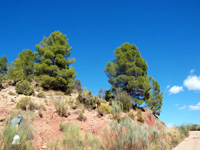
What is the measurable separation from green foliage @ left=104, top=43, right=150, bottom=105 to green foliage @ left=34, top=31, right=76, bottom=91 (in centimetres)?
576

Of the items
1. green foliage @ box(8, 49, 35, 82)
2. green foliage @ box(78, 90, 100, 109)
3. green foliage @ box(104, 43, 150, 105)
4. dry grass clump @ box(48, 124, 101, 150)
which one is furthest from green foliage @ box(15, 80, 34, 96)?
green foliage @ box(104, 43, 150, 105)

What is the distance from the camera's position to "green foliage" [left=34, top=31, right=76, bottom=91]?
19.8m

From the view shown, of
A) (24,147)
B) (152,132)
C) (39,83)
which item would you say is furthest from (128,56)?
(24,147)

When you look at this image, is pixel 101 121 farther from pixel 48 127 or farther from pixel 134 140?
pixel 134 140

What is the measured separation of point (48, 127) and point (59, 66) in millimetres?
13888

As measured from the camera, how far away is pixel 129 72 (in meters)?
20.0

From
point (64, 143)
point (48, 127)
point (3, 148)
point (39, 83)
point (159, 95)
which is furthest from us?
→ point (159, 95)

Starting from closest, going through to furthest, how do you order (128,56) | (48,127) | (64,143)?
(64,143), (48,127), (128,56)

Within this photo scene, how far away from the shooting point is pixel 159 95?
969 inches

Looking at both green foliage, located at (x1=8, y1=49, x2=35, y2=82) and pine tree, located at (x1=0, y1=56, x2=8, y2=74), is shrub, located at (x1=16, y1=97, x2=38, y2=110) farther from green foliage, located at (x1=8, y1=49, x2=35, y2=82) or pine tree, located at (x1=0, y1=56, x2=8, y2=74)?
pine tree, located at (x1=0, y1=56, x2=8, y2=74)

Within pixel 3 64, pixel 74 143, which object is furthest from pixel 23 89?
pixel 3 64

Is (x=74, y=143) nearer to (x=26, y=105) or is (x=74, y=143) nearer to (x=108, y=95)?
(x=26, y=105)

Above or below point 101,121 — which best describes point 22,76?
above

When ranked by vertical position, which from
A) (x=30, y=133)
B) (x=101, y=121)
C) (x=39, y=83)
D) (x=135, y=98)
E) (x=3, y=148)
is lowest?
(x=3, y=148)
